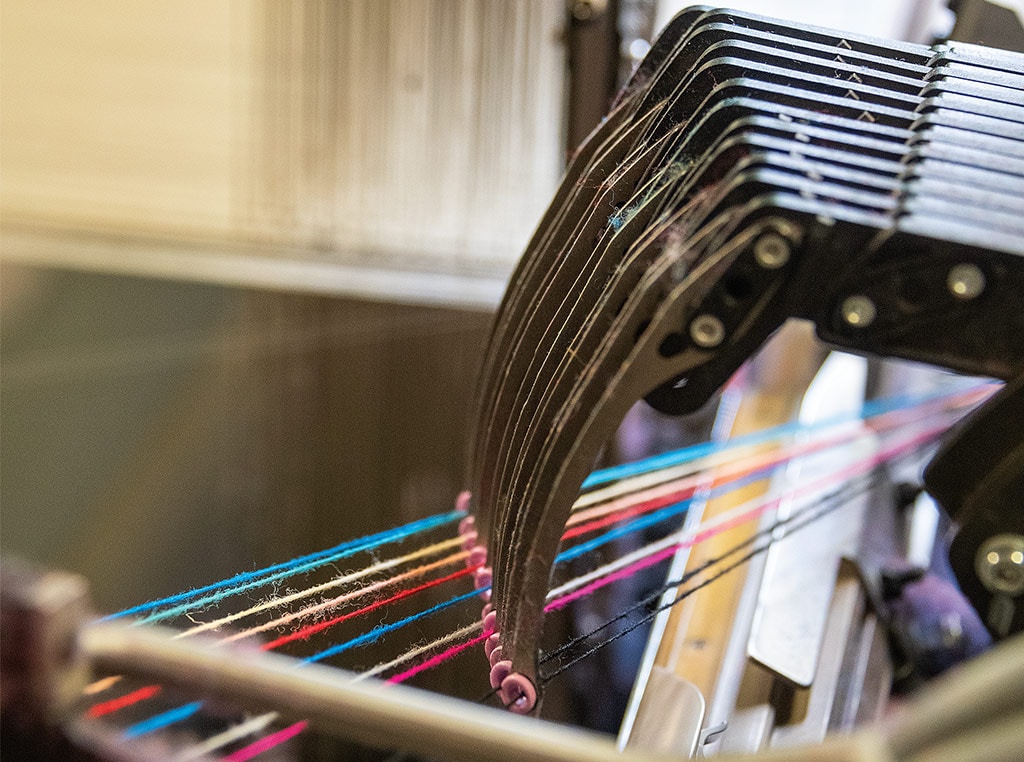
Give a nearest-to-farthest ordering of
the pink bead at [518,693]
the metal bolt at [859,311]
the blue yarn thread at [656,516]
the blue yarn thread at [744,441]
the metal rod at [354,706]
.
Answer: the metal rod at [354,706], the metal bolt at [859,311], the pink bead at [518,693], the blue yarn thread at [656,516], the blue yarn thread at [744,441]

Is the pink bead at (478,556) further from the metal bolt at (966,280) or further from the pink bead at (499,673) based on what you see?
the metal bolt at (966,280)

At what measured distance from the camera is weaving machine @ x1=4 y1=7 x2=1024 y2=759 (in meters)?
0.33

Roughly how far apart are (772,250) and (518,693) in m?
0.30

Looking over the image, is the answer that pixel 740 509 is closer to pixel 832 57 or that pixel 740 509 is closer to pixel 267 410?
pixel 832 57

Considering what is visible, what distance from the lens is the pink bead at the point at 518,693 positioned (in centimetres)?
52

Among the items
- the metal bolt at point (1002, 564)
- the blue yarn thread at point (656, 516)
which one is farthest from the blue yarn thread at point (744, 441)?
the metal bolt at point (1002, 564)

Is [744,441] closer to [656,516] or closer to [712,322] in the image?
[656,516]

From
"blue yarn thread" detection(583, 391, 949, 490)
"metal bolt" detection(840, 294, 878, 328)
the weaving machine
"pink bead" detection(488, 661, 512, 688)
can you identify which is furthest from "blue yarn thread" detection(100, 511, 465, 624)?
"metal bolt" detection(840, 294, 878, 328)

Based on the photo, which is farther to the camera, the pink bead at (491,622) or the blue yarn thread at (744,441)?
the blue yarn thread at (744,441)

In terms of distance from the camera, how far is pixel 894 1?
1.05 meters

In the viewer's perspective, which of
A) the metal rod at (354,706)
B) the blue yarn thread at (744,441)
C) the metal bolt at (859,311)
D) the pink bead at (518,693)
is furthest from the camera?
the blue yarn thread at (744,441)

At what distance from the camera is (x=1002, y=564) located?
451mm

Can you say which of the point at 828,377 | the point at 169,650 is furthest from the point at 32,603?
the point at 828,377

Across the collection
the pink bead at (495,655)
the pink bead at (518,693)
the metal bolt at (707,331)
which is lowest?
the pink bead at (518,693)
